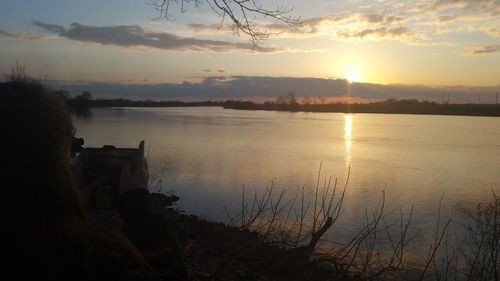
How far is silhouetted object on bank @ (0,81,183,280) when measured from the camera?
43.5 inches

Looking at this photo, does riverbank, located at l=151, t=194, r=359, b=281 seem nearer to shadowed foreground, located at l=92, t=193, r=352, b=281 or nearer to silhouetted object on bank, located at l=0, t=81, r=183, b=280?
shadowed foreground, located at l=92, t=193, r=352, b=281

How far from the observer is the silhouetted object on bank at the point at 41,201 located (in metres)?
1.11

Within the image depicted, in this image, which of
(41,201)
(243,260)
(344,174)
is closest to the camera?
(41,201)

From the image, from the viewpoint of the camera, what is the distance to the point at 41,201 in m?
1.12

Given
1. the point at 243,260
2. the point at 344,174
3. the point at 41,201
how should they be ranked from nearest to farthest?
the point at 41,201 < the point at 243,260 < the point at 344,174

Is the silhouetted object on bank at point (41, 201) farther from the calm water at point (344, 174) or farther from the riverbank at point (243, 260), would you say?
the calm water at point (344, 174)

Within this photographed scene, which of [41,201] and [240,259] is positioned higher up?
[41,201]

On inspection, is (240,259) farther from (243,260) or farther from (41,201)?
(41,201)

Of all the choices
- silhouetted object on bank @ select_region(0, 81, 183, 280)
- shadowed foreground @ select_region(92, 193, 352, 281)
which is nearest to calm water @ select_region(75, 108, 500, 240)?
A: shadowed foreground @ select_region(92, 193, 352, 281)

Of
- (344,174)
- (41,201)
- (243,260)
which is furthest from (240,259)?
(344,174)

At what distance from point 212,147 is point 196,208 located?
54.4ft

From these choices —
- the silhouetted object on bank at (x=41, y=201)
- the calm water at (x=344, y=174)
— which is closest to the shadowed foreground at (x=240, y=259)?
the calm water at (x=344, y=174)

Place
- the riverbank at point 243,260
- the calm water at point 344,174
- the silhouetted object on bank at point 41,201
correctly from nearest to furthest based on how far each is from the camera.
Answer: the silhouetted object on bank at point 41,201 → the riverbank at point 243,260 → the calm water at point 344,174

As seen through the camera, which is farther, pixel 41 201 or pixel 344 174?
pixel 344 174
